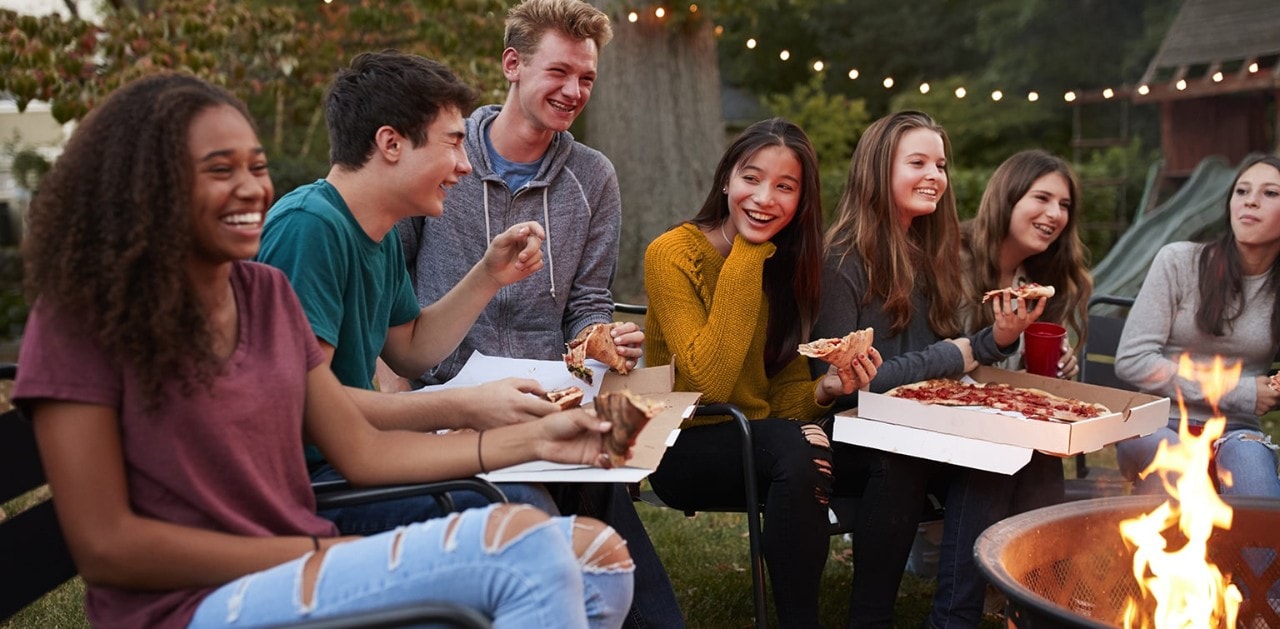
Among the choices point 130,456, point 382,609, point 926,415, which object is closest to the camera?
point 382,609

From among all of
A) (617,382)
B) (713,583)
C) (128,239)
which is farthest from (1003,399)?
(128,239)

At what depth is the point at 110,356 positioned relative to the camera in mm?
1895

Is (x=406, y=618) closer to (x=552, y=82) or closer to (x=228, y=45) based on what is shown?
(x=552, y=82)

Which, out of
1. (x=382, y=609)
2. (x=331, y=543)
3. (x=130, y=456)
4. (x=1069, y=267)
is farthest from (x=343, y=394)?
(x=1069, y=267)

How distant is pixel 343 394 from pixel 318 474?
1.38ft

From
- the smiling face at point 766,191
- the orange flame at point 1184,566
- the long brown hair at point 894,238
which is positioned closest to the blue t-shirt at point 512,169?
the smiling face at point 766,191

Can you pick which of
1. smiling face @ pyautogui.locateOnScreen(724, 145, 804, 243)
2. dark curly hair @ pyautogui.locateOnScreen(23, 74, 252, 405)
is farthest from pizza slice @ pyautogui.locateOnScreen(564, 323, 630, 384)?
dark curly hair @ pyautogui.locateOnScreen(23, 74, 252, 405)

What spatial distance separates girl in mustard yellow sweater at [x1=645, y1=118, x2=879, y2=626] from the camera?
3.36m

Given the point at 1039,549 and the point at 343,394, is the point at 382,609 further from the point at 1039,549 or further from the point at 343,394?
the point at 1039,549

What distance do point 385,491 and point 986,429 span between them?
5.34 feet

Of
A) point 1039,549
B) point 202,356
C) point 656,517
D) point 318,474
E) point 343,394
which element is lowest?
point 656,517

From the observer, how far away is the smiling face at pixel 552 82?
3.71 m

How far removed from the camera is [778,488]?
3350mm

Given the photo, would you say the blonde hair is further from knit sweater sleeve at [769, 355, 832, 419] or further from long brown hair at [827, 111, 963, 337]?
knit sweater sleeve at [769, 355, 832, 419]
